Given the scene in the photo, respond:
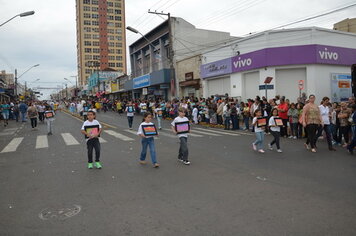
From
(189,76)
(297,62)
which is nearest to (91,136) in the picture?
(297,62)

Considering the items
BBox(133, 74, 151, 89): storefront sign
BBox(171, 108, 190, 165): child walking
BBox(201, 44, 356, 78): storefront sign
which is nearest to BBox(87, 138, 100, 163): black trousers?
BBox(171, 108, 190, 165): child walking

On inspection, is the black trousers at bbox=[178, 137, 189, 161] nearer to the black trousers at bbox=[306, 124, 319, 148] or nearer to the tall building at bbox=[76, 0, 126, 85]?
the black trousers at bbox=[306, 124, 319, 148]

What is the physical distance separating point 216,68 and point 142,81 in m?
16.7

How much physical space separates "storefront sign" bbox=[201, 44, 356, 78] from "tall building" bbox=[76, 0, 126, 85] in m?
110

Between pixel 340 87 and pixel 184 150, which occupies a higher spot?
pixel 340 87

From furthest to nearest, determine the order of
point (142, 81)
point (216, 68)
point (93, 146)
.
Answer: point (142, 81) → point (216, 68) → point (93, 146)

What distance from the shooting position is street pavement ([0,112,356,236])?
3.96 metres

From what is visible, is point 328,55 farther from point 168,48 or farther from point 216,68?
point 168,48

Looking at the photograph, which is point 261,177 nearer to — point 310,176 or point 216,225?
point 310,176

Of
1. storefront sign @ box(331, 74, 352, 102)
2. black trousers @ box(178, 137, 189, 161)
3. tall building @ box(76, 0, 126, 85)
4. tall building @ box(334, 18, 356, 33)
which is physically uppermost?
tall building @ box(76, 0, 126, 85)

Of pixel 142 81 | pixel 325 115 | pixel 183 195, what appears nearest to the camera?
pixel 183 195

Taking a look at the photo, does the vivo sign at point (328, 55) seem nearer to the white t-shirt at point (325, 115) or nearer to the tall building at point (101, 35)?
the white t-shirt at point (325, 115)

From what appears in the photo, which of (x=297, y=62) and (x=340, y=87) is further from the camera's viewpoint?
(x=340, y=87)

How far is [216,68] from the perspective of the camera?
2592cm
